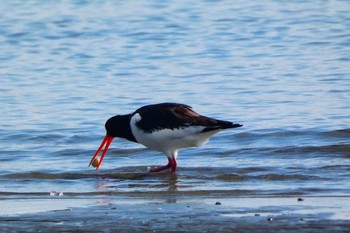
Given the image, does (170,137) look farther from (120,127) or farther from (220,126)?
(120,127)

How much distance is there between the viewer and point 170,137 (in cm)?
1041

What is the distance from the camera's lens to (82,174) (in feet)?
34.1

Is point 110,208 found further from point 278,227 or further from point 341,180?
point 341,180

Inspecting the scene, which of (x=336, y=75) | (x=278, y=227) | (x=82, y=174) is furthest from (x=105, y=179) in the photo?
(x=336, y=75)

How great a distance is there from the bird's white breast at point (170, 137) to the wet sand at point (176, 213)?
5.30 ft

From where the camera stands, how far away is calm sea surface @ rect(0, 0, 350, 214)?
33.0 feet

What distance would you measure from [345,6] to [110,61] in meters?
7.35

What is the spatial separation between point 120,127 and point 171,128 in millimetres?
782

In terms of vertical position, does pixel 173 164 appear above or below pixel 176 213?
below

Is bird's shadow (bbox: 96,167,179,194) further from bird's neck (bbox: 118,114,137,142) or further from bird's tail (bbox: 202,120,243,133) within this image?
bird's tail (bbox: 202,120,243,133)

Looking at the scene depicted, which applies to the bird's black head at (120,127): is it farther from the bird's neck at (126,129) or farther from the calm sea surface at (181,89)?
the calm sea surface at (181,89)

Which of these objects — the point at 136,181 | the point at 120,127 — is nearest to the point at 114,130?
the point at 120,127

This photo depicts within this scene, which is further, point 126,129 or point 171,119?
point 126,129

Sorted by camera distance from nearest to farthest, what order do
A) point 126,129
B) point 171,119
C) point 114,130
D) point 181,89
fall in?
point 171,119 < point 126,129 < point 114,130 < point 181,89
